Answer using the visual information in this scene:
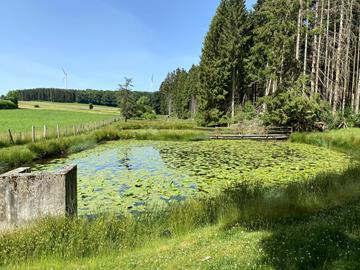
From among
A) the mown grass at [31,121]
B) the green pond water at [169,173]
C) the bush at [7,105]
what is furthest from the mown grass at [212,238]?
the bush at [7,105]

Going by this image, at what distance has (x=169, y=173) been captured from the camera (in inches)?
503

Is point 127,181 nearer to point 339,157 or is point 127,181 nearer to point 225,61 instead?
point 339,157

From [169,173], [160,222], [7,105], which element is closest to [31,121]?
[7,105]

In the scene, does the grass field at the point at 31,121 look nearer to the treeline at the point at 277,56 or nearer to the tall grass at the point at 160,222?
the treeline at the point at 277,56

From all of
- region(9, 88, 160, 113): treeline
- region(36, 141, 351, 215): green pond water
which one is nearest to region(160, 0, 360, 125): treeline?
region(36, 141, 351, 215): green pond water

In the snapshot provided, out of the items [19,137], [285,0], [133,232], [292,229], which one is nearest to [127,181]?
[133,232]

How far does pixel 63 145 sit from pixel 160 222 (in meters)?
14.3

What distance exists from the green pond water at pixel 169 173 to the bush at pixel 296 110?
36.6 ft

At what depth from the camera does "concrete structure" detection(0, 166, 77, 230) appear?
5445 mm

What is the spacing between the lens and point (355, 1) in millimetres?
31562

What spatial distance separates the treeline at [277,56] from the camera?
30219mm

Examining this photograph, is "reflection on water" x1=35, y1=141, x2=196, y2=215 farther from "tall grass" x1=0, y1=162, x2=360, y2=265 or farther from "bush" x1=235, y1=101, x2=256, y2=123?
"bush" x1=235, y1=101, x2=256, y2=123

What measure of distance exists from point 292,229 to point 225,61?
38.7 meters

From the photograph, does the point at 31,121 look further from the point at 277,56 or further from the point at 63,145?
the point at 277,56
